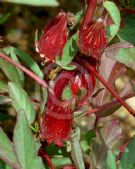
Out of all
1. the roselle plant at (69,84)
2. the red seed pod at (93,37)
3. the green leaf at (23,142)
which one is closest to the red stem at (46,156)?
the roselle plant at (69,84)

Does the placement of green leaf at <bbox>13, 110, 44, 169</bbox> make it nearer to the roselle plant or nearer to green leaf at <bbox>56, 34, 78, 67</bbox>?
the roselle plant

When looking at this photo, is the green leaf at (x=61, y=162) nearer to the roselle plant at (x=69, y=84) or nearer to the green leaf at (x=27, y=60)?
the roselle plant at (x=69, y=84)

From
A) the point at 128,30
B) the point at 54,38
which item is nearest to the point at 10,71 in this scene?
the point at 54,38

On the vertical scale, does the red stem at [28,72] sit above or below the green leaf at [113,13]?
below

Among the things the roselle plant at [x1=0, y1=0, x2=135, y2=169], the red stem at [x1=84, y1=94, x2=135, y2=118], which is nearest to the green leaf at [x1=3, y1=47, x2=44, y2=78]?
the roselle plant at [x1=0, y1=0, x2=135, y2=169]

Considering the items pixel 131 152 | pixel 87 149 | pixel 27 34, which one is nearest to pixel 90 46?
pixel 131 152
